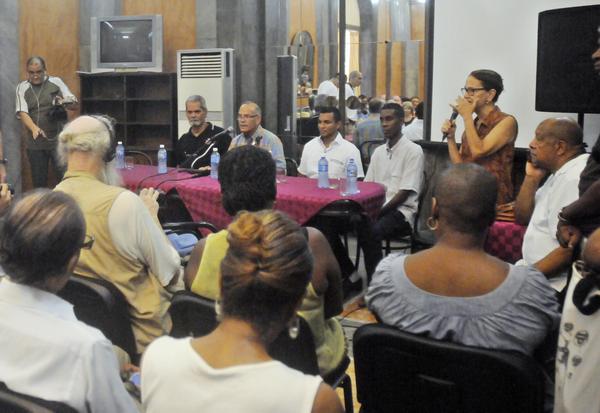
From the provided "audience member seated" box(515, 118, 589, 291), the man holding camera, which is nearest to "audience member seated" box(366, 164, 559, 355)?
"audience member seated" box(515, 118, 589, 291)

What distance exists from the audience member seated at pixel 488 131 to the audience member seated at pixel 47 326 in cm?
286

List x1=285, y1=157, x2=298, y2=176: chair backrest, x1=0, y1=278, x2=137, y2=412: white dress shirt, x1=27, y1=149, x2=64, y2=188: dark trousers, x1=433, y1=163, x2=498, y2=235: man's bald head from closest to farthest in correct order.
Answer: x1=0, y1=278, x2=137, y2=412: white dress shirt, x1=433, y1=163, x2=498, y2=235: man's bald head, x1=285, y1=157, x2=298, y2=176: chair backrest, x1=27, y1=149, x2=64, y2=188: dark trousers

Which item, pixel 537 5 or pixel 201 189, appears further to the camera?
pixel 537 5

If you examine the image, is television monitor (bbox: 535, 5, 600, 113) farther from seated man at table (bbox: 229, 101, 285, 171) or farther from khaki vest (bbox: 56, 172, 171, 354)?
khaki vest (bbox: 56, 172, 171, 354)

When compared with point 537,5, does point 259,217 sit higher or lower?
lower

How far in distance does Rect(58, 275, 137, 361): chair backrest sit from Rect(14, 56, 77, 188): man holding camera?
220 inches

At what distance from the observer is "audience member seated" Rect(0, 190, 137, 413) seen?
1.44 metres

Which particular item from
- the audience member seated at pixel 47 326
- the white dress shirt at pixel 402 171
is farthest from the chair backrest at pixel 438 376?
the white dress shirt at pixel 402 171

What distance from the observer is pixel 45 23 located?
340 inches

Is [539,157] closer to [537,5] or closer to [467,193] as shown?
[467,193]

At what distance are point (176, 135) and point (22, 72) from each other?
76.9 inches

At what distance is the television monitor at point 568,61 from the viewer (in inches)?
149

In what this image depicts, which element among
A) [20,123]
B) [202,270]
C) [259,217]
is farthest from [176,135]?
[259,217]

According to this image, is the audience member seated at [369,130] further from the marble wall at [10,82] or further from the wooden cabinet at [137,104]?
the marble wall at [10,82]
